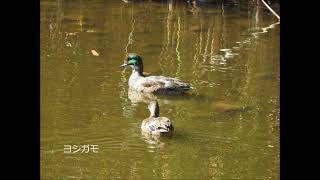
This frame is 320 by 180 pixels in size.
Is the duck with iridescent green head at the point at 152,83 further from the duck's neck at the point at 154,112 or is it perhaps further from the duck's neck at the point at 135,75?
the duck's neck at the point at 154,112

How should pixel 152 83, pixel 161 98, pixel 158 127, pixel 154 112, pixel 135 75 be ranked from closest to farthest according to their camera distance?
pixel 158 127, pixel 154 112, pixel 161 98, pixel 152 83, pixel 135 75

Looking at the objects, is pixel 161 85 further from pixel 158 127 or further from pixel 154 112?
pixel 158 127

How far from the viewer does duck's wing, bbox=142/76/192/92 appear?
10.9 m

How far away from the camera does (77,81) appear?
11.1m

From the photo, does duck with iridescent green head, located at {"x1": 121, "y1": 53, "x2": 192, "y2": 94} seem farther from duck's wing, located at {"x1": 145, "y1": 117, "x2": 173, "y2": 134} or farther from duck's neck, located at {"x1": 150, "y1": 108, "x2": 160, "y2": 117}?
duck's wing, located at {"x1": 145, "y1": 117, "x2": 173, "y2": 134}

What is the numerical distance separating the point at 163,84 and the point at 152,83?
250 millimetres

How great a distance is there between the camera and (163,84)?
36.0 feet

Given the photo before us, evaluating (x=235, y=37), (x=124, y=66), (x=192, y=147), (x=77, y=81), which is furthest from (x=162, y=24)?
(x=192, y=147)

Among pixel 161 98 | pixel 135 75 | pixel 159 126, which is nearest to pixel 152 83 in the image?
pixel 161 98

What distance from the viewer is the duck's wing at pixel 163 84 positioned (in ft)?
35.7

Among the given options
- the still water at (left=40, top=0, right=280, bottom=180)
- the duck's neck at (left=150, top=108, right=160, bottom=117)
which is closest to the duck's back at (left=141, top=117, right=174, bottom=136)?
the still water at (left=40, top=0, right=280, bottom=180)

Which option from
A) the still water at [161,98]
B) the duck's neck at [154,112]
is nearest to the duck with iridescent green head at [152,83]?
the still water at [161,98]

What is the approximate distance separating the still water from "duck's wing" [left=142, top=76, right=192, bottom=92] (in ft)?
0.54

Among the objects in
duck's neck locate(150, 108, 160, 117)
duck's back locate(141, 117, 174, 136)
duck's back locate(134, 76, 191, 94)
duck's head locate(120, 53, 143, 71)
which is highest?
duck's head locate(120, 53, 143, 71)
